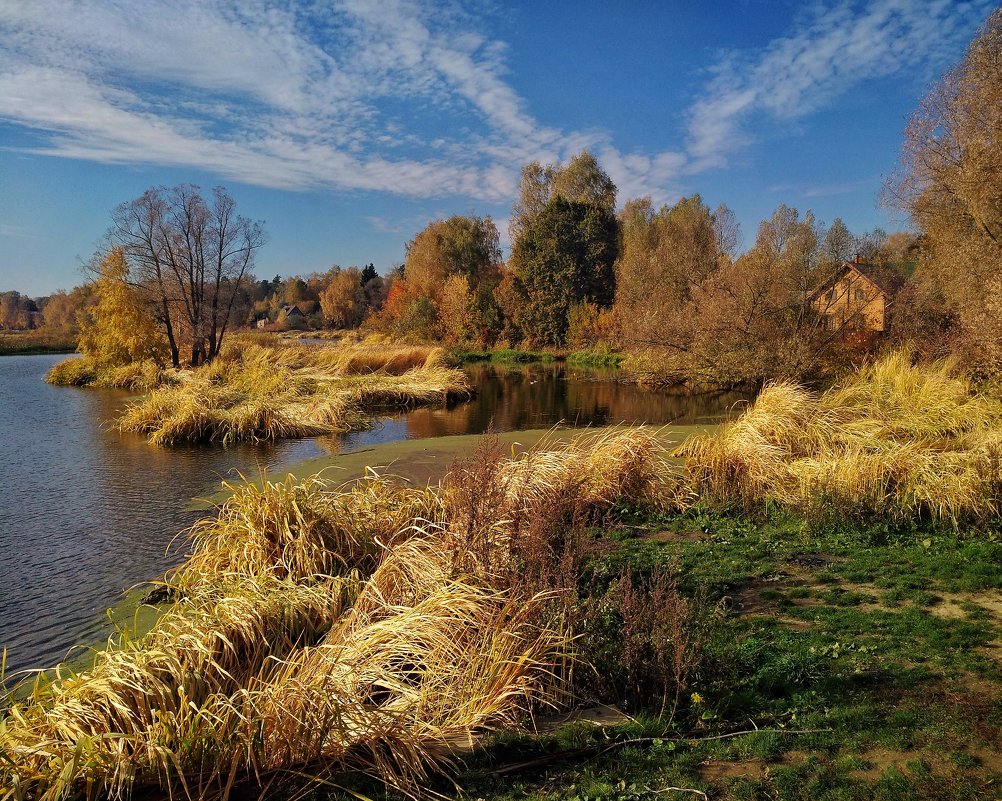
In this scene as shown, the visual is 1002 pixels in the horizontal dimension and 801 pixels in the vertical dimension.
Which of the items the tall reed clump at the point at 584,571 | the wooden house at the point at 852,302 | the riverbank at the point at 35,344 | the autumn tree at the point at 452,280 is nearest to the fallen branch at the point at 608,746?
the tall reed clump at the point at 584,571

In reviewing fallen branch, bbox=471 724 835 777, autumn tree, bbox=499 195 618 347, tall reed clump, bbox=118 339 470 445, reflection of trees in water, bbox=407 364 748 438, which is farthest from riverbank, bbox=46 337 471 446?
autumn tree, bbox=499 195 618 347

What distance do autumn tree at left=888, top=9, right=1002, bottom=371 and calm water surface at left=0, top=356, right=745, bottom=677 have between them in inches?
251

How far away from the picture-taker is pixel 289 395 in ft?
58.1

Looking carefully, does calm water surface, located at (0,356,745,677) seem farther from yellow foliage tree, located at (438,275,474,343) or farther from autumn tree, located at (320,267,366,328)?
autumn tree, located at (320,267,366,328)

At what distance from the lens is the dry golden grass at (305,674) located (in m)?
2.87

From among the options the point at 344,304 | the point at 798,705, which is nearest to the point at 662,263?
the point at 798,705

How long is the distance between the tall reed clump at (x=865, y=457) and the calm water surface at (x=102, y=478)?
3604 millimetres

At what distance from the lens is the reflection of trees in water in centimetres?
1641

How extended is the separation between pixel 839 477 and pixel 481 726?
5.45 metres

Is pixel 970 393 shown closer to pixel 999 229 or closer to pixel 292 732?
pixel 999 229

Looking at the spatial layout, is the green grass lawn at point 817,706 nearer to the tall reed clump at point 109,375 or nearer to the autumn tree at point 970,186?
the autumn tree at point 970,186

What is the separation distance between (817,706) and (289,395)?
1644cm

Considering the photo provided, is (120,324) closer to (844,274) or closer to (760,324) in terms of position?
(760,324)

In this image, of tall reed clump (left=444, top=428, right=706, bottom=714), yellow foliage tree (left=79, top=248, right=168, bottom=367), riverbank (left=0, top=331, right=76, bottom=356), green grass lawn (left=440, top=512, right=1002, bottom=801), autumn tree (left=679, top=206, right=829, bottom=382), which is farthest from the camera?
Answer: riverbank (left=0, top=331, right=76, bottom=356)
